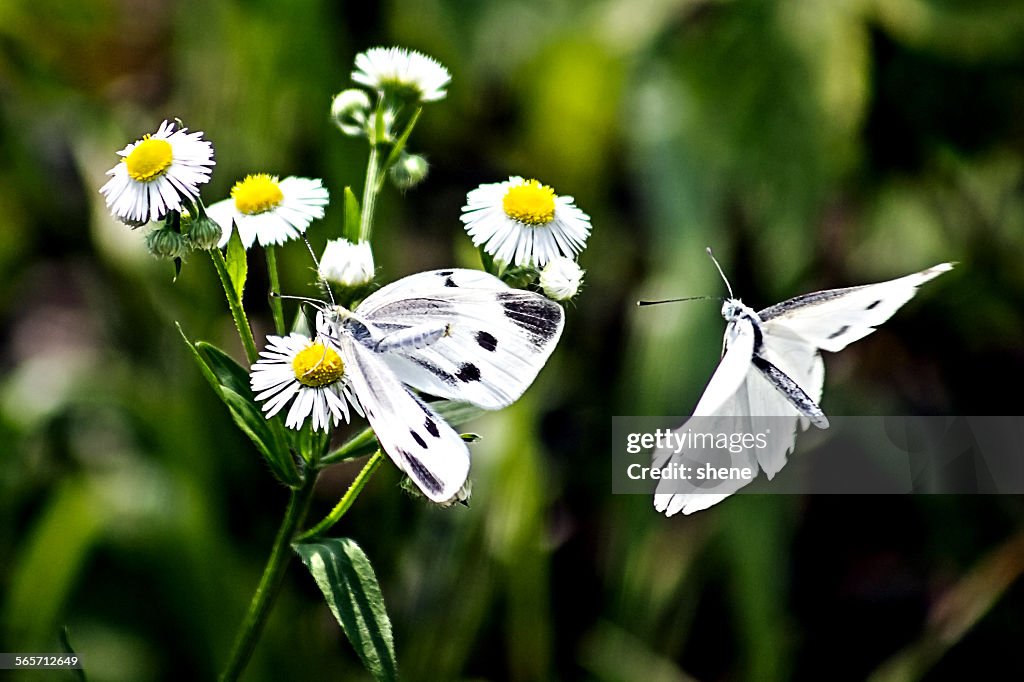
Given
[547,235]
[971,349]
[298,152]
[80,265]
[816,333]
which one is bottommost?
[816,333]

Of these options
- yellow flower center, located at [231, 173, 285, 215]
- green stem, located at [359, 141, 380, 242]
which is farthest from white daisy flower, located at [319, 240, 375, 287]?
yellow flower center, located at [231, 173, 285, 215]

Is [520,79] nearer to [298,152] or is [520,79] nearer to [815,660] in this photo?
[298,152]

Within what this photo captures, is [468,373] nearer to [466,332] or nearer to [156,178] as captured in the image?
[466,332]

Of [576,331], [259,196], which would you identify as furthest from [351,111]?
[576,331]

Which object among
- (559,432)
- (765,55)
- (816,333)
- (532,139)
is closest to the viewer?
(816,333)

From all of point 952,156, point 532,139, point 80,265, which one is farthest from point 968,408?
Answer: point 80,265

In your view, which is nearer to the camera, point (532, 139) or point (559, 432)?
point (559, 432)

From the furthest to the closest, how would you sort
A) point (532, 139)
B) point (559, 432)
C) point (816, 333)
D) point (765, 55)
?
point (532, 139) → point (559, 432) → point (765, 55) → point (816, 333)
